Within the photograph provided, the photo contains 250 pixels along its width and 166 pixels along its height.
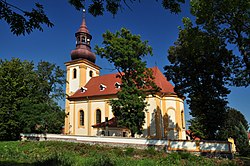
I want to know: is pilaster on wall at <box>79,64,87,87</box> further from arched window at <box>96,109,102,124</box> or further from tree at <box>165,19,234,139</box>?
tree at <box>165,19,234,139</box>

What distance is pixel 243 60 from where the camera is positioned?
14758 mm

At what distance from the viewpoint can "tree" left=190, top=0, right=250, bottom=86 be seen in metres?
12.3

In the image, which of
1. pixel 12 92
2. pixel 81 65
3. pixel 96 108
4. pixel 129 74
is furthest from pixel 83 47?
pixel 129 74

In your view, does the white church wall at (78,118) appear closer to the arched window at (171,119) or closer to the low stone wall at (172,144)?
the low stone wall at (172,144)

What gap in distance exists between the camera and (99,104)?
32188mm

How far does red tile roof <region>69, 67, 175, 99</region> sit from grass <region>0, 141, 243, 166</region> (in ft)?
40.8

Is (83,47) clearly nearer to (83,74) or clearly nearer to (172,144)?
(83,74)

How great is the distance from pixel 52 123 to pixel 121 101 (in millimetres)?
10894

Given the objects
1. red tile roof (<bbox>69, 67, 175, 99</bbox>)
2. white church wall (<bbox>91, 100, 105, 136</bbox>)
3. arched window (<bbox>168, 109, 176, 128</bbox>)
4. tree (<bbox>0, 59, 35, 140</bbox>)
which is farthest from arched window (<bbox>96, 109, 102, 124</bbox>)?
arched window (<bbox>168, 109, 176, 128</bbox>)

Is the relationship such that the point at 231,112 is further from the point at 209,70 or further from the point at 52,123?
the point at 52,123

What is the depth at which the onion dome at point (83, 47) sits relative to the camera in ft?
126

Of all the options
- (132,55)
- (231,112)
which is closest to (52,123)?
(132,55)

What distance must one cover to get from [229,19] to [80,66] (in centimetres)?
2786

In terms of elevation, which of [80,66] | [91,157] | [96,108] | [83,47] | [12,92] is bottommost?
→ [91,157]
